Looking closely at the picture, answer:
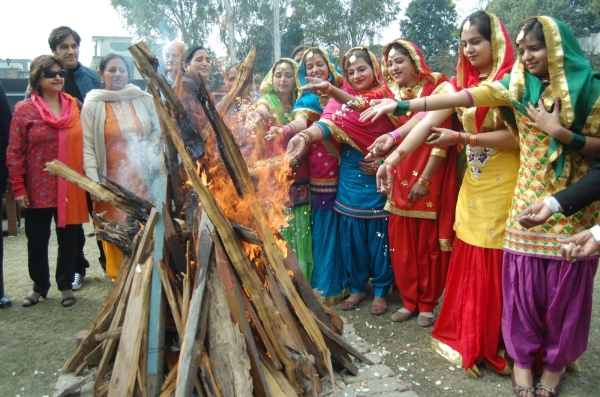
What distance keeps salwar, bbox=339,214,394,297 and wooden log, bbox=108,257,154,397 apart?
7.07ft

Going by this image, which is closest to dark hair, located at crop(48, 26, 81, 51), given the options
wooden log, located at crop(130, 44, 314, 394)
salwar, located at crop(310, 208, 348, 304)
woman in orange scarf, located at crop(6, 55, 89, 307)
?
woman in orange scarf, located at crop(6, 55, 89, 307)

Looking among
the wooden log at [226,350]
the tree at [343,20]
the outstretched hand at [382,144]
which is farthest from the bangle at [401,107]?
the tree at [343,20]

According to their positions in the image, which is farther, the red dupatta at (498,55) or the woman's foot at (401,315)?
the woman's foot at (401,315)

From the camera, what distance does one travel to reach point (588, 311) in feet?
9.16

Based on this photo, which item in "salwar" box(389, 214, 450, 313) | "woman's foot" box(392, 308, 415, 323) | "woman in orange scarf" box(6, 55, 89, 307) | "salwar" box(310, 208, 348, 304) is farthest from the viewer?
"salwar" box(310, 208, 348, 304)

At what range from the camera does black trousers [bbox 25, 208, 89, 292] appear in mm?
4316

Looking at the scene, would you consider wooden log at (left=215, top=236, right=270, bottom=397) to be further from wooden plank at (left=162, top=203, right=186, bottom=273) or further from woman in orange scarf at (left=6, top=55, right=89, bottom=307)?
woman in orange scarf at (left=6, top=55, right=89, bottom=307)

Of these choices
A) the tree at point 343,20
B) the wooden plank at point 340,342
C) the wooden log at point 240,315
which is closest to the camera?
the wooden log at point 240,315

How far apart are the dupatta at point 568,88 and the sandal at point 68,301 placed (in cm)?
410

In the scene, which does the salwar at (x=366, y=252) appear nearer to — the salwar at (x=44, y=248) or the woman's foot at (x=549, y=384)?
the woman's foot at (x=549, y=384)

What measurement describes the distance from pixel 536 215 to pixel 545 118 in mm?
544

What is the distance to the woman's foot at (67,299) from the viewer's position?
4.43m

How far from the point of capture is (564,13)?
23.3m

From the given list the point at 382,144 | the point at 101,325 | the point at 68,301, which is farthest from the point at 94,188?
the point at 68,301
